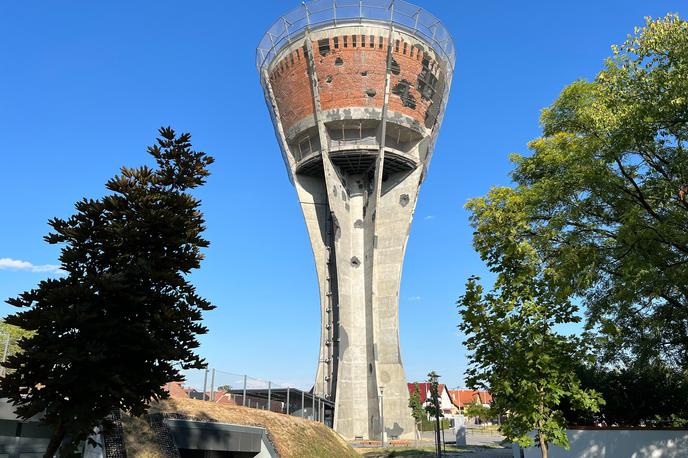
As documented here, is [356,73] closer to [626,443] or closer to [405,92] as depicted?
[405,92]

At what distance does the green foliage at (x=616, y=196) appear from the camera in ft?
39.0

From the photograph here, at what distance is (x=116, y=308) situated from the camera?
36.1 feet

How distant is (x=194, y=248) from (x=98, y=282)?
7.60ft

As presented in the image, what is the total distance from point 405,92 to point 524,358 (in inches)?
1408

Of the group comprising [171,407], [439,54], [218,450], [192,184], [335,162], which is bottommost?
[218,450]

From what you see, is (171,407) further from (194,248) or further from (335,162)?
(335,162)

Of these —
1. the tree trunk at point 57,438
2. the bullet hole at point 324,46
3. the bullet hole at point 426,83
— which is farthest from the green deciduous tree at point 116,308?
the bullet hole at point 426,83

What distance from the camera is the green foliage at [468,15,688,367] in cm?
1190

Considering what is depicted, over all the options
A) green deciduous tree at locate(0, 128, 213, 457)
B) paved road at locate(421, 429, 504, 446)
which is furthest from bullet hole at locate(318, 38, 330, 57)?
paved road at locate(421, 429, 504, 446)

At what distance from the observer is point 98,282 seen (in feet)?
34.4

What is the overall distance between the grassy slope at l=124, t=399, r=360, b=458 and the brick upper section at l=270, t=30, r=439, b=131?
26.4 metres

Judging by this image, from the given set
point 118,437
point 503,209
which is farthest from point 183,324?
point 503,209

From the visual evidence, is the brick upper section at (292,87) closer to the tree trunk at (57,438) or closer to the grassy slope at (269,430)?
the grassy slope at (269,430)

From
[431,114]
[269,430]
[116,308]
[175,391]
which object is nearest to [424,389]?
[431,114]
